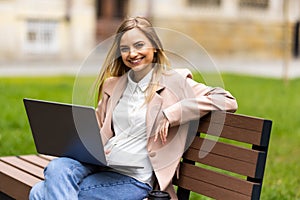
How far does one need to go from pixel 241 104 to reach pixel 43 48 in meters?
10.2

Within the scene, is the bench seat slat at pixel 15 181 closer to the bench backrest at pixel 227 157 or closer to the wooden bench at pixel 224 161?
the wooden bench at pixel 224 161

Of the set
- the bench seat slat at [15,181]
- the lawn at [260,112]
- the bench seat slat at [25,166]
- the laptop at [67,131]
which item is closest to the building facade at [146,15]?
the lawn at [260,112]

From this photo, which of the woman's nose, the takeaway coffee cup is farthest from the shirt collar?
the takeaway coffee cup

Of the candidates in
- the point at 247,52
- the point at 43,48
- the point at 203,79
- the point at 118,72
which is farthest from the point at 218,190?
the point at 247,52

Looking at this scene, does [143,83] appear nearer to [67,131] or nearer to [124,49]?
[124,49]

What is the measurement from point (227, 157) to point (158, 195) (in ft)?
1.35

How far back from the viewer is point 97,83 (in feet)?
13.0

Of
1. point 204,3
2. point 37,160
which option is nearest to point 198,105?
point 37,160

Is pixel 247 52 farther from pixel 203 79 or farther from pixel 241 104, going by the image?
pixel 203 79

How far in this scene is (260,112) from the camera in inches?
396

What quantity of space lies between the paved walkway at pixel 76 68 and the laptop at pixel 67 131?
9.91 metres

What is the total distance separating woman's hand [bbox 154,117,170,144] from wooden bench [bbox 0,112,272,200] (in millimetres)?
228

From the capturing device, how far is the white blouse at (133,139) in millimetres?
3701

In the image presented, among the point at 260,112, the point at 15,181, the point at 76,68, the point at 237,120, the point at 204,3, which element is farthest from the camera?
the point at 204,3
